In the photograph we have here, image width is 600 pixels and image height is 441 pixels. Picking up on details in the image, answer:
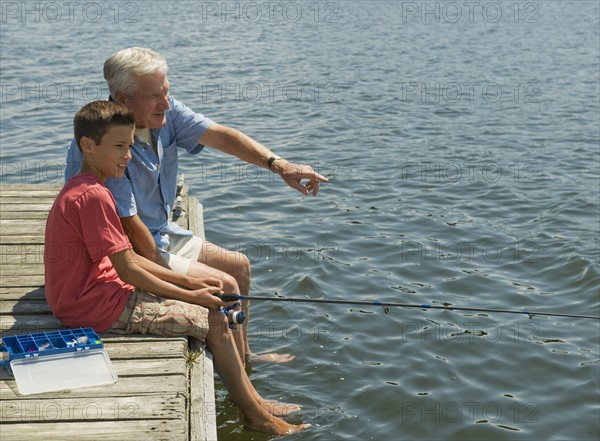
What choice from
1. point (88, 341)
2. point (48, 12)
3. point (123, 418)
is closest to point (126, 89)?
point (88, 341)

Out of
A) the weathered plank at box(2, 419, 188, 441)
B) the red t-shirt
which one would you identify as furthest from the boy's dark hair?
the weathered plank at box(2, 419, 188, 441)

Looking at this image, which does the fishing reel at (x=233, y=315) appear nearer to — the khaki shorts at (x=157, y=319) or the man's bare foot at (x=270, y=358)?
the khaki shorts at (x=157, y=319)

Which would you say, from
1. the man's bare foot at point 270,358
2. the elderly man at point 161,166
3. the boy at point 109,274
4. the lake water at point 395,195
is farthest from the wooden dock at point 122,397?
the man's bare foot at point 270,358

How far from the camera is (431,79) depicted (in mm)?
14219

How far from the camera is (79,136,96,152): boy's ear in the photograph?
4.02m

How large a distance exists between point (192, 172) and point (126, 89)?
533 cm

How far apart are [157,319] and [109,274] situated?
0.96ft

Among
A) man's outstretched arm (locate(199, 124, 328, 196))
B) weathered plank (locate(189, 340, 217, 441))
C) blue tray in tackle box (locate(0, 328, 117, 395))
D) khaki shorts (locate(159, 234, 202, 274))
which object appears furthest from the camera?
man's outstretched arm (locate(199, 124, 328, 196))

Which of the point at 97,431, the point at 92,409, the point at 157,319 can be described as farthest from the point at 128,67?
the point at 97,431

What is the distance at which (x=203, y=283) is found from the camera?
14.4 ft

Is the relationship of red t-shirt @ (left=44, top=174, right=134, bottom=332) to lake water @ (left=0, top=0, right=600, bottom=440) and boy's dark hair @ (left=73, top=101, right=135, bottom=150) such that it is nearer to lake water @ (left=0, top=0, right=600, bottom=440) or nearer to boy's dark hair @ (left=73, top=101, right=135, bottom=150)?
boy's dark hair @ (left=73, top=101, right=135, bottom=150)

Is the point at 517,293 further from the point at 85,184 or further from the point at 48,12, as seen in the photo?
the point at 48,12

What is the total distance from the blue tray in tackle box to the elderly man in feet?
1.89

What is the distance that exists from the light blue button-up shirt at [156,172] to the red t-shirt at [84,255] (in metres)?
0.22
